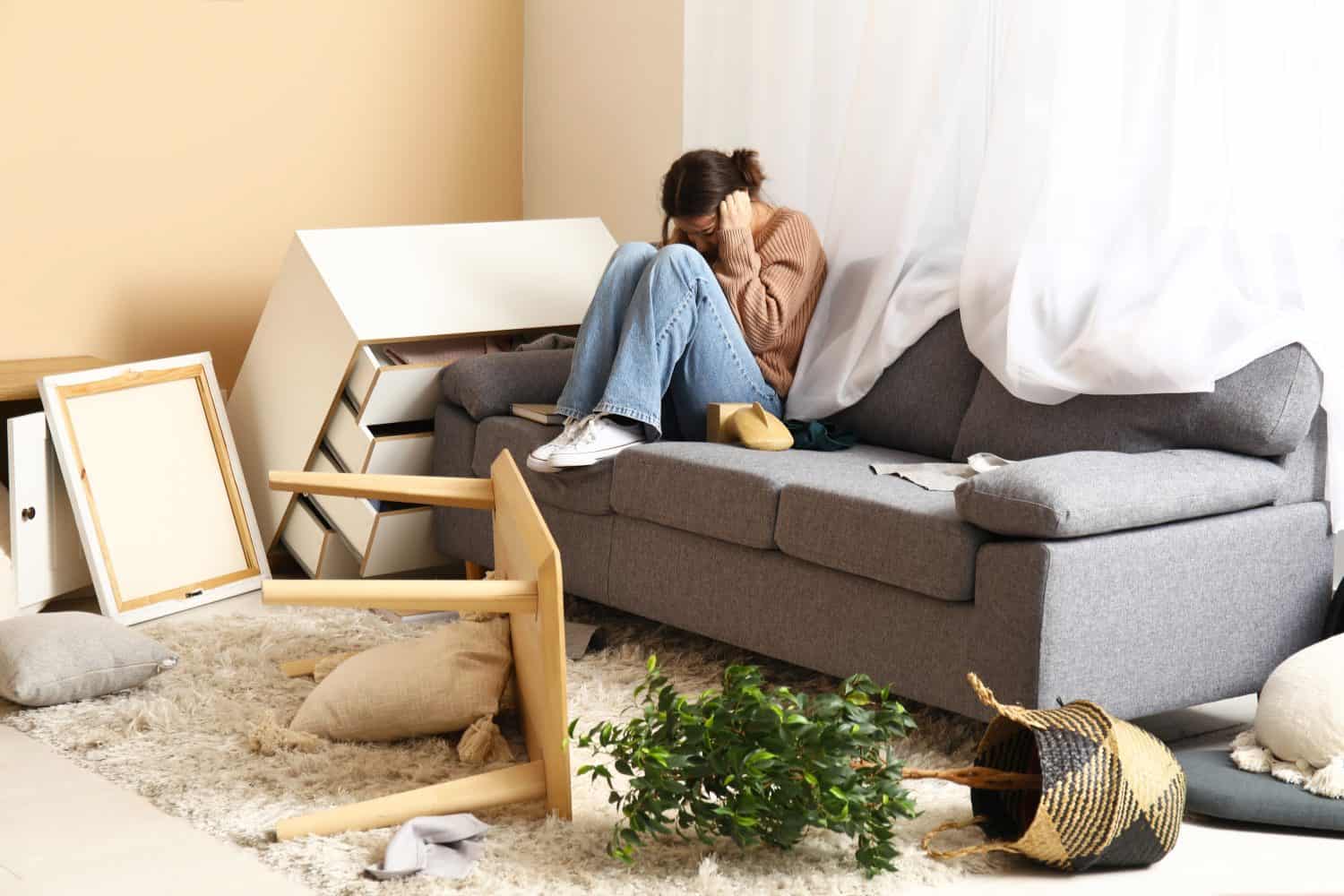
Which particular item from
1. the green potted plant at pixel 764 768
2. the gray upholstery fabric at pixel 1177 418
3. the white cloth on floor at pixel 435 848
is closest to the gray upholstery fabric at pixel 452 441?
the gray upholstery fabric at pixel 1177 418

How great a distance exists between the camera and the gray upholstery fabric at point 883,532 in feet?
7.86

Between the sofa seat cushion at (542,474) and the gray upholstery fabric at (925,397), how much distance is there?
631mm

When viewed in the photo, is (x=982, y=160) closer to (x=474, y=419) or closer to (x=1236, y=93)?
(x=1236, y=93)

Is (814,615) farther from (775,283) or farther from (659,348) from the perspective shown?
(775,283)

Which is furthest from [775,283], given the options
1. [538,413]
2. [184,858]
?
[184,858]

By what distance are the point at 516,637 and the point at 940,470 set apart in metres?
0.89

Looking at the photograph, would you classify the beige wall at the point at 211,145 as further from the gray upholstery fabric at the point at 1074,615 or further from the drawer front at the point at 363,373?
the gray upholstery fabric at the point at 1074,615

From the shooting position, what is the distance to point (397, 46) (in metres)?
4.59

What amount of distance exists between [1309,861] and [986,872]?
0.48m

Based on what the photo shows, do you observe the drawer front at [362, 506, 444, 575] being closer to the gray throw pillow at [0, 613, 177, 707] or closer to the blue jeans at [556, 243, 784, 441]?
the blue jeans at [556, 243, 784, 441]

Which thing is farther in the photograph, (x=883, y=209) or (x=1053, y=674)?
(x=883, y=209)

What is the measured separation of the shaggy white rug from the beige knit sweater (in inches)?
27.6

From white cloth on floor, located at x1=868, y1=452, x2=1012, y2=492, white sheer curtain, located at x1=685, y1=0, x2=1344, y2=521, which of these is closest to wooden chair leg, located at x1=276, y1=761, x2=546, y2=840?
white cloth on floor, located at x1=868, y1=452, x2=1012, y2=492

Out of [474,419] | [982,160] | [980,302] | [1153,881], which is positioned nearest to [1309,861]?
[1153,881]
